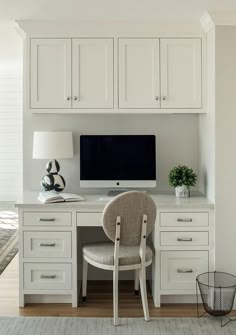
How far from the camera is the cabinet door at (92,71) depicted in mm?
3842

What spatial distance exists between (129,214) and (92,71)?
4.38 feet

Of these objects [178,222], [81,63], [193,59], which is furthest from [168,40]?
[178,222]

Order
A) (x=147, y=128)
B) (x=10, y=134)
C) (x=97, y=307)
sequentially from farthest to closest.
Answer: (x=10, y=134)
(x=147, y=128)
(x=97, y=307)

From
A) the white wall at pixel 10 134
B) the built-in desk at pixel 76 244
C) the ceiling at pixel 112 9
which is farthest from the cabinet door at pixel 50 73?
the white wall at pixel 10 134

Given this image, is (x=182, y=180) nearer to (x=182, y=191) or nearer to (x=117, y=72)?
(x=182, y=191)

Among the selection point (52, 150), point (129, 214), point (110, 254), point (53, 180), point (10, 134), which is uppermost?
point (10, 134)

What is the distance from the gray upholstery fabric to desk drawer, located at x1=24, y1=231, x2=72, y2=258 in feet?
1.65

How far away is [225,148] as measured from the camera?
3.56 m

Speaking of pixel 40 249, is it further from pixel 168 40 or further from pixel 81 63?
pixel 168 40

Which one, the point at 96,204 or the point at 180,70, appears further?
the point at 180,70

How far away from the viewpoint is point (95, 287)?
4.11m

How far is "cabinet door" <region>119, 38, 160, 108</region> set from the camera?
12.6ft

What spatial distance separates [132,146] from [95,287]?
4.27 ft

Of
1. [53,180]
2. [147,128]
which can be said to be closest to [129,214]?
[53,180]
